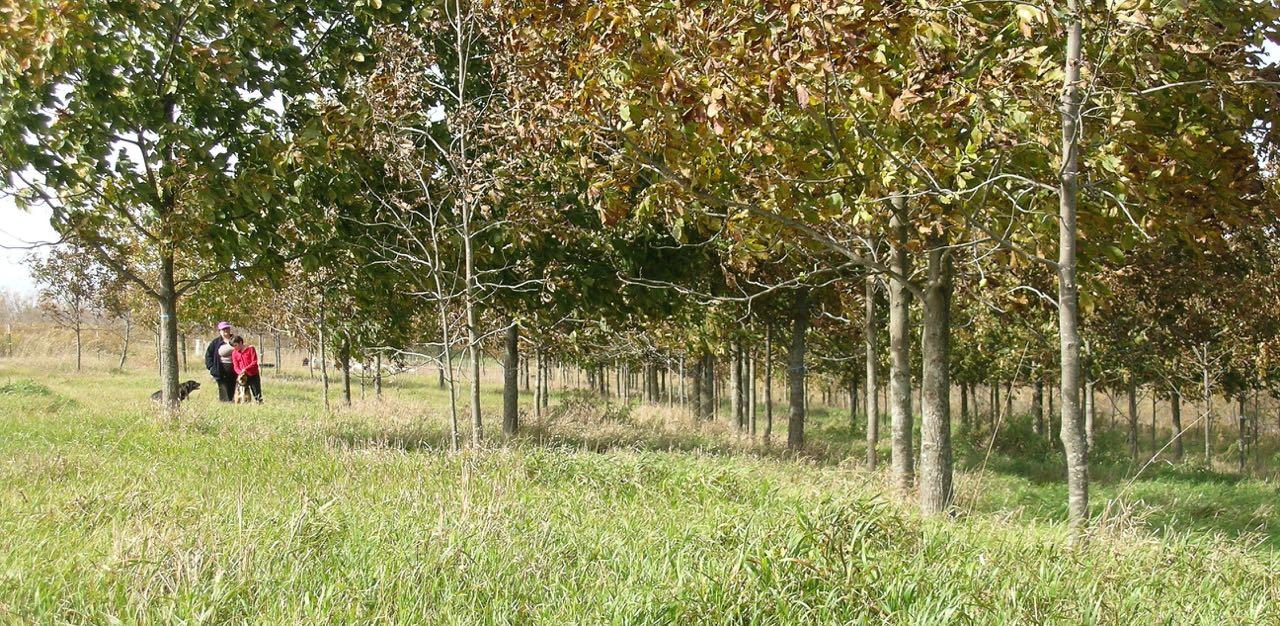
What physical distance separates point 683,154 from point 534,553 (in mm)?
3660

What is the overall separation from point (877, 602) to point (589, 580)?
124 centimetres

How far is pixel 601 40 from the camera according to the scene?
6699 mm

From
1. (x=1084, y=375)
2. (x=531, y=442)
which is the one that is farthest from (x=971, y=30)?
(x=1084, y=375)

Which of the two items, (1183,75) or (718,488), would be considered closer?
(1183,75)

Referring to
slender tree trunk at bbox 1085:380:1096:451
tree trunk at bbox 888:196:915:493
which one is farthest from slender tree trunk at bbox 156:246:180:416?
slender tree trunk at bbox 1085:380:1096:451

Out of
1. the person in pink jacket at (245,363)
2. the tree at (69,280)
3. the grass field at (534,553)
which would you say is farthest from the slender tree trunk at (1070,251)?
the tree at (69,280)

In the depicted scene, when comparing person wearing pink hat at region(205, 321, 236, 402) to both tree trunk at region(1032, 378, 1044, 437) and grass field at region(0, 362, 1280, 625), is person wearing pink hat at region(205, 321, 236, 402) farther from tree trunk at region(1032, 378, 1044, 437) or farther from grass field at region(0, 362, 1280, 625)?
tree trunk at region(1032, 378, 1044, 437)

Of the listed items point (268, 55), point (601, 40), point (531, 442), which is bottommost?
point (531, 442)

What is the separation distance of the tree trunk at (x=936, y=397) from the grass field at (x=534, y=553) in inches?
46.7

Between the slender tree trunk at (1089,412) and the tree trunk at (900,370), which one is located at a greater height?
the tree trunk at (900,370)

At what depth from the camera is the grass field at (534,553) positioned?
10.8ft

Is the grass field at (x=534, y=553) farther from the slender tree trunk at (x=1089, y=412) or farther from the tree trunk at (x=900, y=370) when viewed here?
the slender tree trunk at (x=1089, y=412)

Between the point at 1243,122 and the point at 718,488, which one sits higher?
the point at 1243,122

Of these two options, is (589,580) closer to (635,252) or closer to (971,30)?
(971,30)
